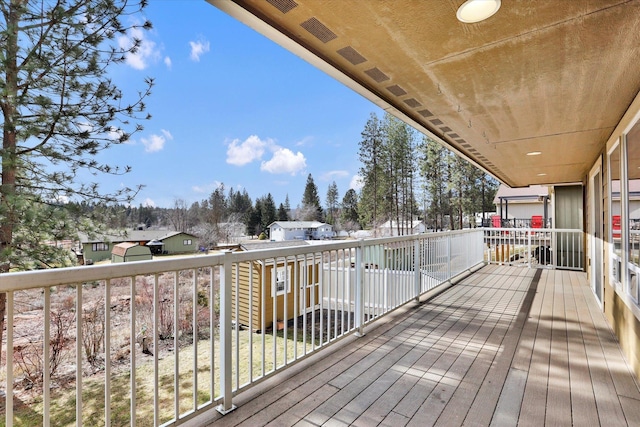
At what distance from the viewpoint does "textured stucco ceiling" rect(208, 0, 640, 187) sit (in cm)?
172

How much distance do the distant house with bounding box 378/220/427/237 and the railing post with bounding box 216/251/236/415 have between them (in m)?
22.2

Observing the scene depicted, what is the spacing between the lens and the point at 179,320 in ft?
7.20

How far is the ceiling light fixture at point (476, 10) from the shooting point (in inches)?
64.7

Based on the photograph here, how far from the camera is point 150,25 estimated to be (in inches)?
233

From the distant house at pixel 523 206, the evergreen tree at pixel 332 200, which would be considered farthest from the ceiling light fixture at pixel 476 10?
the evergreen tree at pixel 332 200

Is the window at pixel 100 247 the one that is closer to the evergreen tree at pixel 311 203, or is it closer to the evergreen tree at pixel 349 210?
the evergreen tree at pixel 349 210

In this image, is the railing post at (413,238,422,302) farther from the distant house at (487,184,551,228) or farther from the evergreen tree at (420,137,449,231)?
the evergreen tree at (420,137,449,231)

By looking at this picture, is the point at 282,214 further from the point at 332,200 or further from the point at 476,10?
the point at 476,10

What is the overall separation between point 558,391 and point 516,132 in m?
2.83

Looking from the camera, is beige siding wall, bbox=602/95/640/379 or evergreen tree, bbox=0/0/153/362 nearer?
beige siding wall, bbox=602/95/640/379

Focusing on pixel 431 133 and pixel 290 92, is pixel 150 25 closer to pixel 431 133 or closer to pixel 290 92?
pixel 431 133

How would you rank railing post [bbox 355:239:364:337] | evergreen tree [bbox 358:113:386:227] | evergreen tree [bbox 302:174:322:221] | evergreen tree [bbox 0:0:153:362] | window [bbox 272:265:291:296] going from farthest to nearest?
evergreen tree [bbox 302:174:322:221]
evergreen tree [bbox 358:113:386:227]
evergreen tree [bbox 0:0:153:362]
railing post [bbox 355:239:364:337]
window [bbox 272:265:291:296]

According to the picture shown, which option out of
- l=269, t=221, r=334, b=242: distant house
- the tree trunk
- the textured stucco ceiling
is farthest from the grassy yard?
l=269, t=221, r=334, b=242: distant house

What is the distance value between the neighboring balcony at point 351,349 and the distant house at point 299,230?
3530cm
